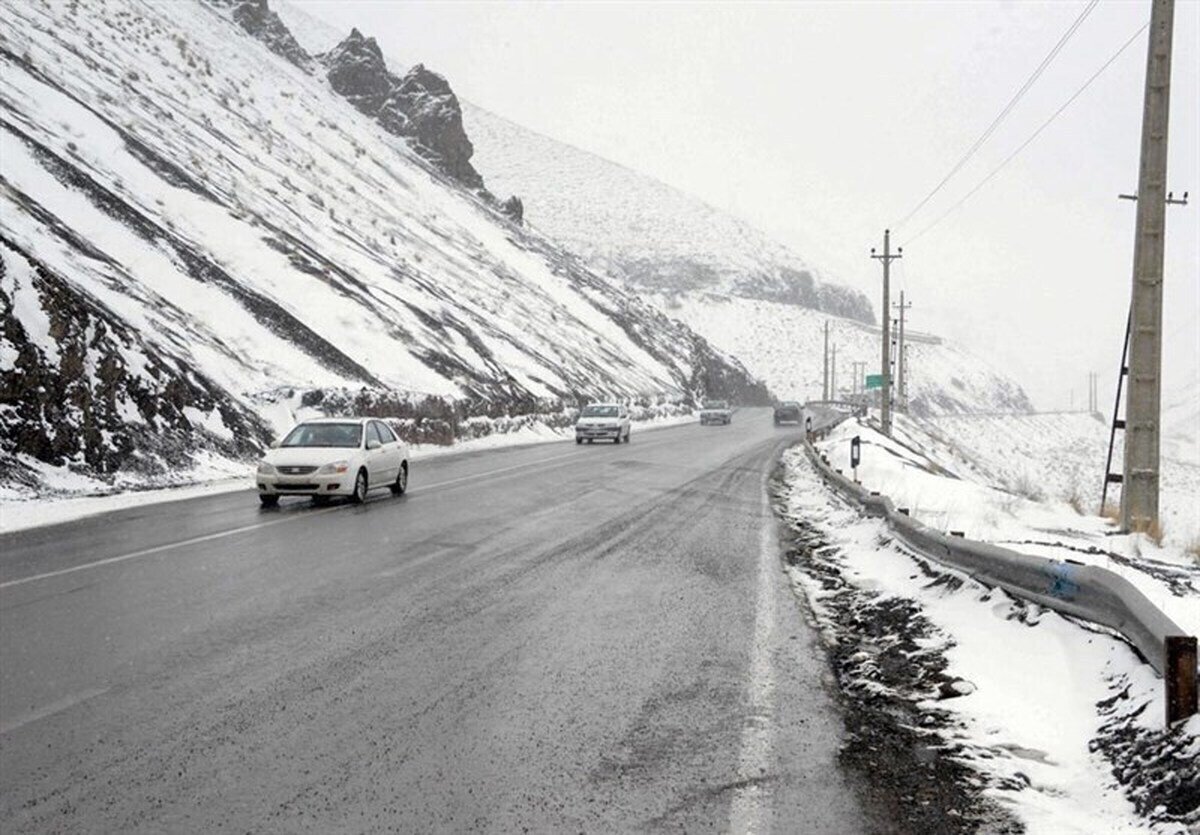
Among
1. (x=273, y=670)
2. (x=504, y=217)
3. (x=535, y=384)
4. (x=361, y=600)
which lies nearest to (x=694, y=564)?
(x=361, y=600)

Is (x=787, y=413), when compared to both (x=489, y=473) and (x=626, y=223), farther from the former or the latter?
(x=626, y=223)

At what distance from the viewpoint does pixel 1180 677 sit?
4.77 m

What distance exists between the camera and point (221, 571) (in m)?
10.0

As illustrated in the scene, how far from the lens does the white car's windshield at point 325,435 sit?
17.6m

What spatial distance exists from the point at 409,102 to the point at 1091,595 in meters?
90.8

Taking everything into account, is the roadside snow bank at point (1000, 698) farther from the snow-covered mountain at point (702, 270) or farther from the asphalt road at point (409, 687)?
the snow-covered mountain at point (702, 270)

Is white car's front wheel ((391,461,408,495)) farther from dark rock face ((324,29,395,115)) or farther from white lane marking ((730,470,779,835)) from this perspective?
dark rock face ((324,29,395,115))

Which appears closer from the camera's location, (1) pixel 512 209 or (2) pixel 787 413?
(2) pixel 787 413

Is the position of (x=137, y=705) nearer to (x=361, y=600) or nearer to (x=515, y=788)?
(x=515, y=788)

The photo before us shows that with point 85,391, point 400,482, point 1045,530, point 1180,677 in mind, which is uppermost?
point 85,391

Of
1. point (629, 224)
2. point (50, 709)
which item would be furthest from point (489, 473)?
point (629, 224)

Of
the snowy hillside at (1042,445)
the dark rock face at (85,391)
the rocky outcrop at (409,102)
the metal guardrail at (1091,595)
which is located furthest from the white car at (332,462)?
the rocky outcrop at (409,102)

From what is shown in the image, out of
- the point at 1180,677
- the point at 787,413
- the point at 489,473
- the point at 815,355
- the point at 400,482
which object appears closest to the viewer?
the point at 1180,677

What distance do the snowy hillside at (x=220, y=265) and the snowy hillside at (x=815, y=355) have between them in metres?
71.5
